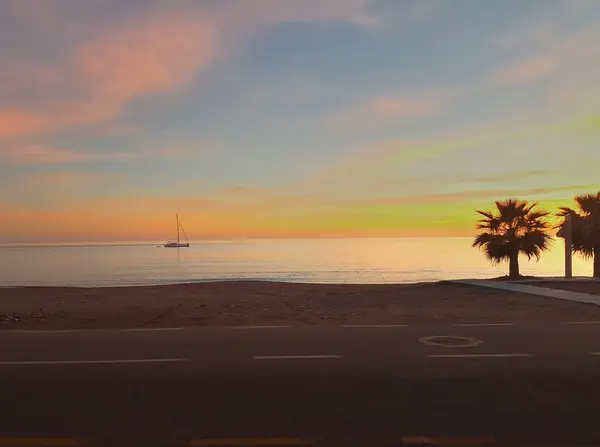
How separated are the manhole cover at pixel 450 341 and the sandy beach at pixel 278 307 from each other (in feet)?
7.45

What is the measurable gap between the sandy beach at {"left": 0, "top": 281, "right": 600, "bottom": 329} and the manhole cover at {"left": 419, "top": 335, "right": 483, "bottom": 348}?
7.45 ft

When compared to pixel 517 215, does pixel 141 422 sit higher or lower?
lower

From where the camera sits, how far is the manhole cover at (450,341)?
9.25 metres

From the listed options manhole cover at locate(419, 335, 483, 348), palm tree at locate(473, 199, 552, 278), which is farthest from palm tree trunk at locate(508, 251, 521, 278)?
manhole cover at locate(419, 335, 483, 348)

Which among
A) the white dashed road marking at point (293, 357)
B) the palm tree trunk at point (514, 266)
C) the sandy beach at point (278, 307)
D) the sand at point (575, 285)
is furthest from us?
the palm tree trunk at point (514, 266)

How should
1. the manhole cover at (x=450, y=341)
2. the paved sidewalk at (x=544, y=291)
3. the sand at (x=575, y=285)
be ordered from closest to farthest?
1. the manhole cover at (x=450, y=341)
2. the paved sidewalk at (x=544, y=291)
3. the sand at (x=575, y=285)

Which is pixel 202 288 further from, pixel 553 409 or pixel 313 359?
pixel 553 409

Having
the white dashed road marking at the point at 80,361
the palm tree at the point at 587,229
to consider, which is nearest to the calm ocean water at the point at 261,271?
the palm tree at the point at 587,229

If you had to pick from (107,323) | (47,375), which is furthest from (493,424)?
(107,323)

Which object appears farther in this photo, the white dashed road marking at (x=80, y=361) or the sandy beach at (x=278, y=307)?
the sandy beach at (x=278, y=307)

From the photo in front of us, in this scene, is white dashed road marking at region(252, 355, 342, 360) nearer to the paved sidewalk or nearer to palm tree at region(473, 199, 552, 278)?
the paved sidewalk

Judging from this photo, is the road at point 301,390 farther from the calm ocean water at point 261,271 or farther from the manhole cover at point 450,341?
the calm ocean water at point 261,271

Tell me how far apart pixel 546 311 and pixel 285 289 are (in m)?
10.8

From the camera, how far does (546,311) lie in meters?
13.8
